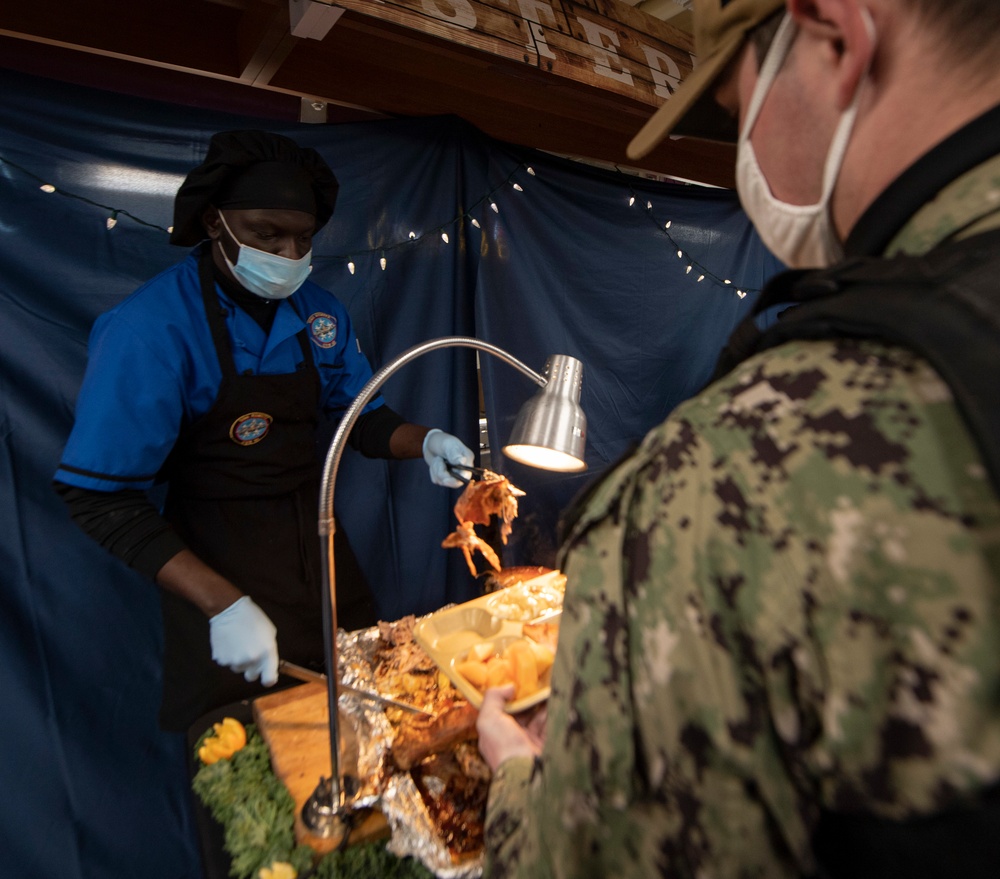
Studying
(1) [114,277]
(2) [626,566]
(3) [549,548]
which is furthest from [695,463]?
(3) [549,548]

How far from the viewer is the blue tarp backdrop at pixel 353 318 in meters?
1.93

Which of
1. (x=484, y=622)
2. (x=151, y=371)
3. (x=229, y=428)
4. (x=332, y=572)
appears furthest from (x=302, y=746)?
(x=151, y=371)

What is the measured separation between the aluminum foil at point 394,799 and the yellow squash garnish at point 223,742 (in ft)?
0.83

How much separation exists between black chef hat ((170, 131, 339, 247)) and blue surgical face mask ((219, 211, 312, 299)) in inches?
3.3

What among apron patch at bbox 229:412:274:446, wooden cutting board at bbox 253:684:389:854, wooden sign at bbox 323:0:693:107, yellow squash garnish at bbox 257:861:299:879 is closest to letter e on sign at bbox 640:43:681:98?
wooden sign at bbox 323:0:693:107

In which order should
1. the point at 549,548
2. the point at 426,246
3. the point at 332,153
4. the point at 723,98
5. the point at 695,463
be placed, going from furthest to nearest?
the point at 549,548
the point at 426,246
the point at 332,153
the point at 723,98
the point at 695,463

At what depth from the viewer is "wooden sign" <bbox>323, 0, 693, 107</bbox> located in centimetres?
179

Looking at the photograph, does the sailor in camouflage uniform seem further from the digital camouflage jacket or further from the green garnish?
the green garnish

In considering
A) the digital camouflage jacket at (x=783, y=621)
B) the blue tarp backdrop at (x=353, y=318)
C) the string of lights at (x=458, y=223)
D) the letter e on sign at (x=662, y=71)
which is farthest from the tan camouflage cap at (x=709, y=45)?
the letter e on sign at (x=662, y=71)

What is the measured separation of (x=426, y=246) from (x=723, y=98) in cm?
200

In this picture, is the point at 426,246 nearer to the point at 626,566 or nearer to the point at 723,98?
the point at 723,98

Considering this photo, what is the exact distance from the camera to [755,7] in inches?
24.7

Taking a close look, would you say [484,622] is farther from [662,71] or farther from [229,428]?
[662,71]

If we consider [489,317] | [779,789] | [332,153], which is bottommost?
[779,789]
